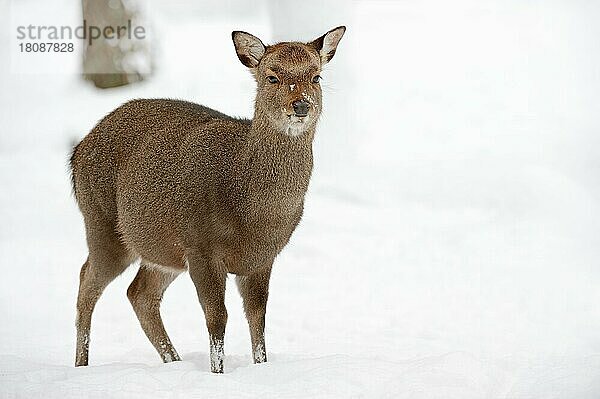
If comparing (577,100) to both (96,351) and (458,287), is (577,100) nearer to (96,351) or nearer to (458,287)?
(458,287)

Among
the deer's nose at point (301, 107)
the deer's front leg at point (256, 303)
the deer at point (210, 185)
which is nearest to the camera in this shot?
the deer's nose at point (301, 107)

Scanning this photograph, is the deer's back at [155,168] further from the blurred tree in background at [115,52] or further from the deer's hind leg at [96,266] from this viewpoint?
the blurred tree in background at [115,52]

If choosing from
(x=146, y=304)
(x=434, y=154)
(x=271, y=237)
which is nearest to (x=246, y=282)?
(x=271, y=237)

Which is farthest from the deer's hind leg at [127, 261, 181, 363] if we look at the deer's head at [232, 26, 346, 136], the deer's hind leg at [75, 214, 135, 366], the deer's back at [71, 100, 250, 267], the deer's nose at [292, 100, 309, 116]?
the deer's nose at [292, 100, 309, 116]

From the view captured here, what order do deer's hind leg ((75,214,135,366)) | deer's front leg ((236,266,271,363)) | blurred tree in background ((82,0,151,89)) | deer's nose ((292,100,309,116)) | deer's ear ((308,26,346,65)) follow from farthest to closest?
1. blurred tree in background ((82,0,151,89))
2. deer's hind leg ((75,214,135,366))
3. deer's front leg ((236,266,271,363))
4. deer's ear ((308,26,346,65))
5. deer's nose ((292,100,309,116))

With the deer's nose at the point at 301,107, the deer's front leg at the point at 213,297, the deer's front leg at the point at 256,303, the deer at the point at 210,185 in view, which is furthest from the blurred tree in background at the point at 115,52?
the deer's nose at the point at 301,107

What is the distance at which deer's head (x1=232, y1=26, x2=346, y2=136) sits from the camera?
456 centimetres

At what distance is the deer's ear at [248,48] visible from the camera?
479 centimetres

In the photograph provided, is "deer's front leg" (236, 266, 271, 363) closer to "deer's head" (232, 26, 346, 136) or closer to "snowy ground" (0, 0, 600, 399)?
"snowy ground" (0, 0, 600, 399)

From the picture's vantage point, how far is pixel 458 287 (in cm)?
685

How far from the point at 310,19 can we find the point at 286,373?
356 centimetres

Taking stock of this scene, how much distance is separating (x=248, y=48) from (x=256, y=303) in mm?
1209

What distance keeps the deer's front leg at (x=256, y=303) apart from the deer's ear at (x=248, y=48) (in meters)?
0.97

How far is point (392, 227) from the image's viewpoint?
784 cm
